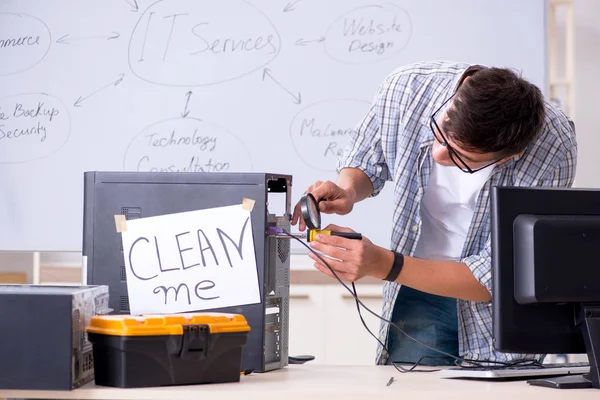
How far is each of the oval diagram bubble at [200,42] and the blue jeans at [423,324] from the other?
1006mm

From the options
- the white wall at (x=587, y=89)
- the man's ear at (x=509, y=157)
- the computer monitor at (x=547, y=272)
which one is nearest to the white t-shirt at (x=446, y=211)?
the man's ear at (x=509, y=157)

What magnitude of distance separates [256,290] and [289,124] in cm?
118

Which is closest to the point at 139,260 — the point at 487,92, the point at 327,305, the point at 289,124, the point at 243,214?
the point at 243,214

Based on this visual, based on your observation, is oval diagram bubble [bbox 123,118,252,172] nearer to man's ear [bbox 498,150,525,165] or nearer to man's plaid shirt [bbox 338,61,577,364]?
man's plaid shirt [bbox 338,61,577,364]

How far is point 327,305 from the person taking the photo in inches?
100

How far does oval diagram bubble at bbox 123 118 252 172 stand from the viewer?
2.33 meters

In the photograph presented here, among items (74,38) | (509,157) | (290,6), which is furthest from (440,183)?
(74,38)

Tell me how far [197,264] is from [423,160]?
0.64 metres

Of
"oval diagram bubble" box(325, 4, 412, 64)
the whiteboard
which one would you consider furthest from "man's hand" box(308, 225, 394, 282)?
"oval diagram bubble" box(325, 4, 412, 64)

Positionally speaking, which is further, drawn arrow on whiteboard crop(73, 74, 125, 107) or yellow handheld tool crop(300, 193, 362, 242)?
drawn arrow on whiteboard crop(73, 74, 125, 107)

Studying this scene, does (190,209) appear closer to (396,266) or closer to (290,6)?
(396,266)

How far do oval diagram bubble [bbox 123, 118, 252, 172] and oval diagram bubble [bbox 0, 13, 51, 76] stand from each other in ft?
1.46

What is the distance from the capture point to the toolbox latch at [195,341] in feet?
3.43

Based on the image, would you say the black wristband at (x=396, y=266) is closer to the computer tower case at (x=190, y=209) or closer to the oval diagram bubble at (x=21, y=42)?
the computer tower case at (x=190, y=209)
